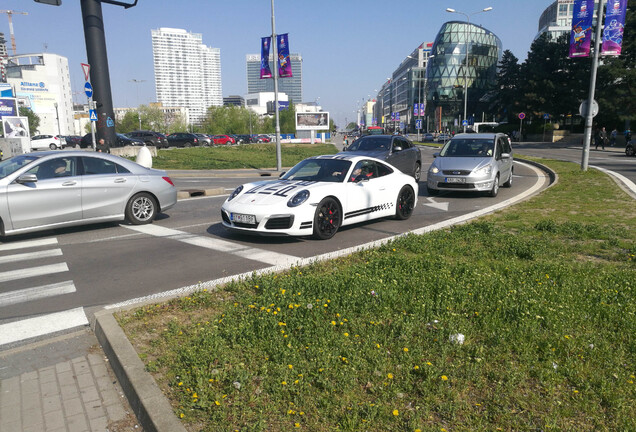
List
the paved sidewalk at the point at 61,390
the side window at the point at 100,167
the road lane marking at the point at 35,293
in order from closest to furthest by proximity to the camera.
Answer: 1. the paved sidewalk at the point at 61,390
2. the road lane marking at the point at 35,293
3. the side window at the point at 100,167

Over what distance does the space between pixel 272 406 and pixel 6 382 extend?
2.21 metres

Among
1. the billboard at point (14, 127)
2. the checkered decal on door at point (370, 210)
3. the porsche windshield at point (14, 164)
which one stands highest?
the billboard at point (14, 127)

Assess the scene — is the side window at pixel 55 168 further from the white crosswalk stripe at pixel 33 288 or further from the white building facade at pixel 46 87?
the white building facade at pixel 46 87

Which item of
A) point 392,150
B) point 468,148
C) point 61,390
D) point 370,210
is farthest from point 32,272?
point 468,148

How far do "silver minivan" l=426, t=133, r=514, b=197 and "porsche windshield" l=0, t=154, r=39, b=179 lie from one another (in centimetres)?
974

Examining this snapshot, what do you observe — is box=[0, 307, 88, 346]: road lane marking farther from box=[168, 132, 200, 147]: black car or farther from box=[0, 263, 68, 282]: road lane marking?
box=[168, 132, 200, 147]: black car

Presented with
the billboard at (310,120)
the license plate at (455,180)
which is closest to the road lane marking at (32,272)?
the license plate at (455,180)

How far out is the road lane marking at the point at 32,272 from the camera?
613 cm

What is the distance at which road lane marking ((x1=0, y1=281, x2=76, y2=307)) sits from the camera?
5.29m

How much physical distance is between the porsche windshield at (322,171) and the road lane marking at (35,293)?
4435 mm

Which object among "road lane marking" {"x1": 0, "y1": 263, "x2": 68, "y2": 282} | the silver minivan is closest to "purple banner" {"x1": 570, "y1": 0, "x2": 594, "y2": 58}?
the silver minivan

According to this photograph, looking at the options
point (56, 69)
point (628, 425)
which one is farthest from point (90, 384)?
point (56, 69)

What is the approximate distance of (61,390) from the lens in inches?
138

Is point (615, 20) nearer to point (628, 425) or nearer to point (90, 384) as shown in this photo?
point (628, 425)
